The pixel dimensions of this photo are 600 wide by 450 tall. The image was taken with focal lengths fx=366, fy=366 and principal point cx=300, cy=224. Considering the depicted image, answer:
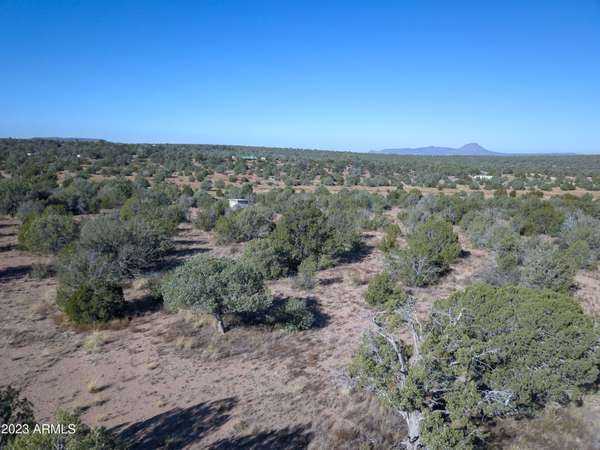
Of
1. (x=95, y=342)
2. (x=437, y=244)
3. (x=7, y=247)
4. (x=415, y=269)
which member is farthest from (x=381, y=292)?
(x=7, y=247)

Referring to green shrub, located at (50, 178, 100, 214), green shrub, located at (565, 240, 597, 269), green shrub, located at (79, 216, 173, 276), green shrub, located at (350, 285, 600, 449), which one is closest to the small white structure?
green shrub, located at (79, 216, 173, 276)

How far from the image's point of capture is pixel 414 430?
6738mm

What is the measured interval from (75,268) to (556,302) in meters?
Answer: 16.7

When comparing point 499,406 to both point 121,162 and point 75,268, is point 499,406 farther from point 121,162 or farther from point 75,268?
point 121,162

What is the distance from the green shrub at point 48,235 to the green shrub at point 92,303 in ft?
23.2

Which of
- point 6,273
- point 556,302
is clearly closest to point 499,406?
point 556,302

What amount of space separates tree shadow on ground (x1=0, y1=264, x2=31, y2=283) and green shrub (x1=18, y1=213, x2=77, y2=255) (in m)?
1.30

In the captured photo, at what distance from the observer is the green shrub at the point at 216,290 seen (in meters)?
11.9

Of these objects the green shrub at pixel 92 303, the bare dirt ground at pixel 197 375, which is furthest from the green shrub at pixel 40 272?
the green shrub at pixel 92 303

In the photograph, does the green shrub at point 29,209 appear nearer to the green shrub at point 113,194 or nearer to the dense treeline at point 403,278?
the dense treeline at point 403,278

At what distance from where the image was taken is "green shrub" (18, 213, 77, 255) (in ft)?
63.8

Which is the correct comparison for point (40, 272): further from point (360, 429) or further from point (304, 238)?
point (360, 429)

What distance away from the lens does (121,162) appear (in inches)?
2394

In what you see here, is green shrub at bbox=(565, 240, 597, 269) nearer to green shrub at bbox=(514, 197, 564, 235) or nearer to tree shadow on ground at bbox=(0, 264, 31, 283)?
green shrub at bbox=(514, 197, 564, 235)
